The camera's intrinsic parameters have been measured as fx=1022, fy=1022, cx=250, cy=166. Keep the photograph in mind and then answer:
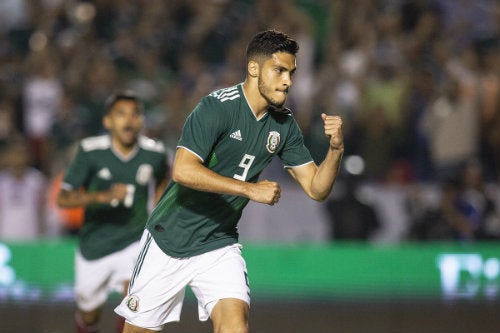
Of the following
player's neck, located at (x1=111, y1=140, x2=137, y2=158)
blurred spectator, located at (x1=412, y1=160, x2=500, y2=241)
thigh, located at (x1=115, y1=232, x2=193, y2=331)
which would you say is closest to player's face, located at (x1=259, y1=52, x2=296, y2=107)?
thigh, located at (x1=115, y1=232, x2=193, y2=331)

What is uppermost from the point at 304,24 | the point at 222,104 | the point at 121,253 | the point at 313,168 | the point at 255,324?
the point at 304,24

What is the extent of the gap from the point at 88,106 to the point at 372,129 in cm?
333

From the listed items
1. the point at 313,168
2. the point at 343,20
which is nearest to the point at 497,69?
the point at 343,20

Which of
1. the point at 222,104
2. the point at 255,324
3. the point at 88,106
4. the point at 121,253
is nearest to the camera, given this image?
the point at 222,104

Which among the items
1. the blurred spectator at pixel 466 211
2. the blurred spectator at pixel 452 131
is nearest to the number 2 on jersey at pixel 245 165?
the blurred spectator at pixel 466 211

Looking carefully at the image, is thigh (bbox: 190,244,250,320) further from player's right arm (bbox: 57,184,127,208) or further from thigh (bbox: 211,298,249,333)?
player's right arm (bbox: 57,184,127,208)

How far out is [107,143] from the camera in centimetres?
796

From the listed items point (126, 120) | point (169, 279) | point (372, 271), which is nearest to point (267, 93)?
A: point (169, 279)

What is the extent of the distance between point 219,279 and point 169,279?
310 millimetres

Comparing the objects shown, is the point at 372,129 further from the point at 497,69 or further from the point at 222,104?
the point at 222,104

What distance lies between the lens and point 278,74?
5.58 m

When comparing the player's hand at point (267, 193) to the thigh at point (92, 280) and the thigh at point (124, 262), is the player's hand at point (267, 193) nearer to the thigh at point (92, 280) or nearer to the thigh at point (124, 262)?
the thigh at point (124, 262)

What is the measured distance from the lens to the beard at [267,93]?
561 cm

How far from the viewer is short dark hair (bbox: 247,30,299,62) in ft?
18.4
